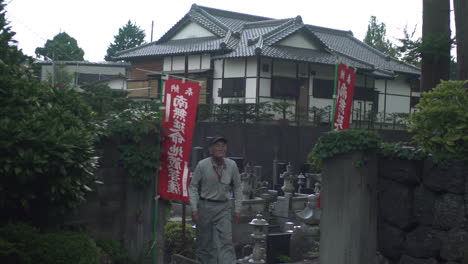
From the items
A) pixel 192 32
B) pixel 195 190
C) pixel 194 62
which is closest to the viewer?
pixel 195 190

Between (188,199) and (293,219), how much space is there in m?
5.84

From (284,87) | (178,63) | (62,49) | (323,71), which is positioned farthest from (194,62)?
(62,49)

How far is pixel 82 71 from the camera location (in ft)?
135

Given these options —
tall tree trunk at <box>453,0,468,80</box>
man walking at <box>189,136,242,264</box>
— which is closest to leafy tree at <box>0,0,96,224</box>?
man walking at <box>189,136,242,264</box>

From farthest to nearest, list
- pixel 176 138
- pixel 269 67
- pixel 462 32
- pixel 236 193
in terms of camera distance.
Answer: pixel 269 67 < pixel 462 32 < pixel 176 138 < pixel 236 193

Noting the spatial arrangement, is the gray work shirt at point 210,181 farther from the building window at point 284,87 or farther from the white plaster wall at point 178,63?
the white plaster wall at point 178,63

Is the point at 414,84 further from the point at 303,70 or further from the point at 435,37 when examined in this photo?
the point at 435,37

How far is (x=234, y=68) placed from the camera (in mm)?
25719

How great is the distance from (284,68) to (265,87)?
64.0 inches

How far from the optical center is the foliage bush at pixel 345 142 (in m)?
7.12

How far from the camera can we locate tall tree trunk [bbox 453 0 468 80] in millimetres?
9414

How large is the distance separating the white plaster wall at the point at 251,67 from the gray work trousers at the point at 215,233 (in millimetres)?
18002

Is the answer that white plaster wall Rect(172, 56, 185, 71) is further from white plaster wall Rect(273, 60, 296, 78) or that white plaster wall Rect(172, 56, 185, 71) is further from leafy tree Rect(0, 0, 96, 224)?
leafy tree Rect(0, 0, 96, 224)

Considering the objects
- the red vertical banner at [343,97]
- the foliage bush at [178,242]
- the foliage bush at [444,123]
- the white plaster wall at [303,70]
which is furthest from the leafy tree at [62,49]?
the foliage bush at [444,123]
